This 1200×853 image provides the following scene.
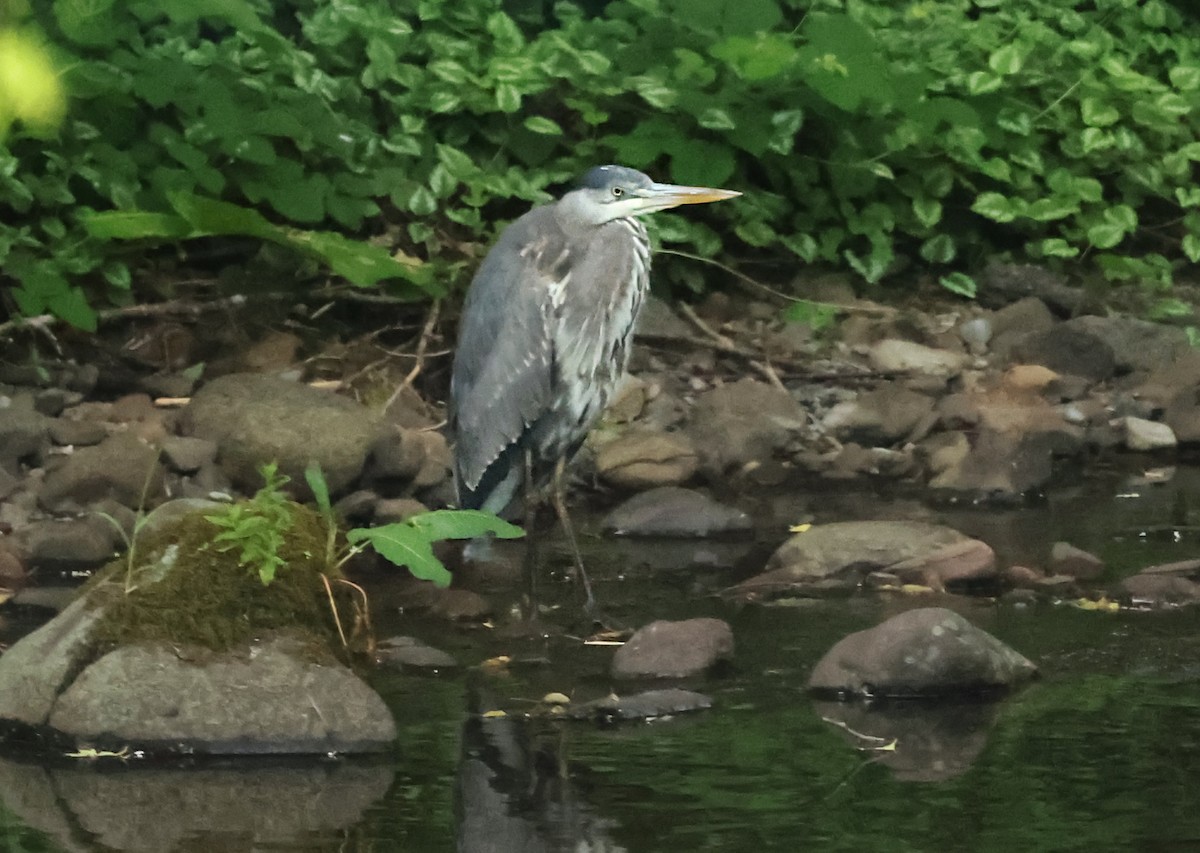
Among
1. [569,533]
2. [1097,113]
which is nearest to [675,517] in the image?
[569,533]

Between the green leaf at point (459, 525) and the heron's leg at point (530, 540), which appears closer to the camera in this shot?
the green leaf at point (459, 525)

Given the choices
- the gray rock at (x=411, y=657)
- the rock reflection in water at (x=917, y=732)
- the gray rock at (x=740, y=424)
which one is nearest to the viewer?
the rock reflection in water at (x=917, y=732)

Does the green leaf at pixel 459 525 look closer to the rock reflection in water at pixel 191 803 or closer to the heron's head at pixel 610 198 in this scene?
the rock reflection in water at pixel 191 803

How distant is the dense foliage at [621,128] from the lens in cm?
762

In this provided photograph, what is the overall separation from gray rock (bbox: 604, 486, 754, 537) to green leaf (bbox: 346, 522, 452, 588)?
1.77 meters

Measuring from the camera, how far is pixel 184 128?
7809mm

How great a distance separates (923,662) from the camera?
4.73 m

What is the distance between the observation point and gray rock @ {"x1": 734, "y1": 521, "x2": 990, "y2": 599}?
19.4 feet

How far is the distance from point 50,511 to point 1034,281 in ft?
14.5

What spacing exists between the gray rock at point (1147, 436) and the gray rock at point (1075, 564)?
1.91m

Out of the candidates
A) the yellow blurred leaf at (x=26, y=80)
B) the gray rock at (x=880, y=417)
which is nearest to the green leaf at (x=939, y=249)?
the gray rock at (x=880, y=417)

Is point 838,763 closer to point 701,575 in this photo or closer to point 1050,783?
point 1050,783

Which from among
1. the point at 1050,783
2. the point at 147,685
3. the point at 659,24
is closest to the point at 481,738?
the point at 147,685

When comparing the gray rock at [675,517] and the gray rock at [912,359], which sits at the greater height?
the gray rock at [912,359]
